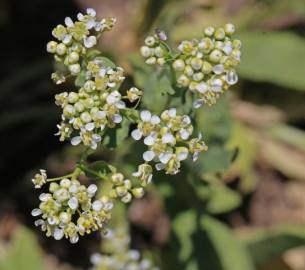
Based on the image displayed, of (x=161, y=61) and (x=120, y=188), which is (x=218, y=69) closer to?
(x=161, y=61)

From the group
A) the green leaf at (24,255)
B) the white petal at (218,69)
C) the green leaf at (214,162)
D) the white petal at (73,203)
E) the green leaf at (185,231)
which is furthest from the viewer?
the green leaf at (24,255)

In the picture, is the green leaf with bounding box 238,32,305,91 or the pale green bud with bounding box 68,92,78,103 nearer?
the pale green bud with bounding box 68,92,78,103

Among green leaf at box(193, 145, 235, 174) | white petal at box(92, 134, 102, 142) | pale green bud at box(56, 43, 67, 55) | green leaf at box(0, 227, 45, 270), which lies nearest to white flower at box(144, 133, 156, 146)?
white petal at box(92, 134, 102, 142)

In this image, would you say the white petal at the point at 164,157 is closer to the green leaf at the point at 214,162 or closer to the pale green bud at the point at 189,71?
the pale green bud at the point at 189,71

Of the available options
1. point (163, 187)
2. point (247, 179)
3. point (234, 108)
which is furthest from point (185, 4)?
point (163, 187)

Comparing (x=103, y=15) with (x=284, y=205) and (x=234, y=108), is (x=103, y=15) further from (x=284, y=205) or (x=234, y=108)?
(x=284, y=205)

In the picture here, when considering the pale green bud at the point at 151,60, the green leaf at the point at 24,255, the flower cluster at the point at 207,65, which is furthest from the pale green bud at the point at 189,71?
the green leaf at the point at 24,255

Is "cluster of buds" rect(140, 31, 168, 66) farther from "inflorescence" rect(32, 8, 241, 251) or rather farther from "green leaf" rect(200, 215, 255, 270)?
"green leaf" rect(200, 215, 255, 270)
